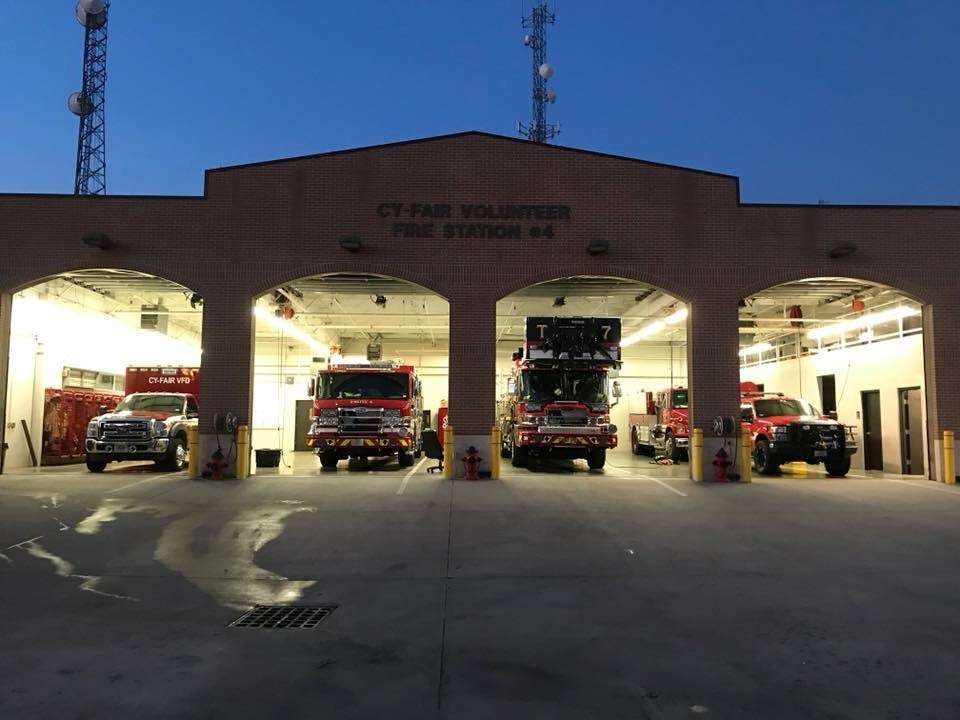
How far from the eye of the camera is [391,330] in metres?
32.3

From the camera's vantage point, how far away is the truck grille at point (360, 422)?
18.7 m

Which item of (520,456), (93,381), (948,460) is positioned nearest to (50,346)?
(93,381)

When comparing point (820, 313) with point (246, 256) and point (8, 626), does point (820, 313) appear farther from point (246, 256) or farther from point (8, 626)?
point (8, 626)

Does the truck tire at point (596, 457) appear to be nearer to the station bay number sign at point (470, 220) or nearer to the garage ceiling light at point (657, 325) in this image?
the garage ceiling light at point (657, 325)

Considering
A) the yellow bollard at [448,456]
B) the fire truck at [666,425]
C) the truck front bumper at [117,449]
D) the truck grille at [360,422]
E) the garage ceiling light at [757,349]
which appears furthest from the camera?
the garage ceiling light at [757,349]

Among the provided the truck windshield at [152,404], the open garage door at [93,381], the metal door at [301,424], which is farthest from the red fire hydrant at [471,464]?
the metal door at [301,424]

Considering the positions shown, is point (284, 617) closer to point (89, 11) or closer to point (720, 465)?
point (720, 465)

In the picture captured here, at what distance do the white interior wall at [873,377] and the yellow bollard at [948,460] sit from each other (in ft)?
2.37

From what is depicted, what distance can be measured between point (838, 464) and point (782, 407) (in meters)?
2.13

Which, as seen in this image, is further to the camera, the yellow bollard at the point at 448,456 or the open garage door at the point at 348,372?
the open garage door at the point at 348,372

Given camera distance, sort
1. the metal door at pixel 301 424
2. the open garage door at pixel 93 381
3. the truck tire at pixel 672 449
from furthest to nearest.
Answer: the metal door at pixel 301 424 → the truck tire at pixel 672 449 → the open garage door at pixel 93 381

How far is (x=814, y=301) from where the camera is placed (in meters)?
23.4

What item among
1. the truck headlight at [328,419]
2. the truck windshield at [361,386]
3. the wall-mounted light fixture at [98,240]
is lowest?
the truck headlight at [328,419]

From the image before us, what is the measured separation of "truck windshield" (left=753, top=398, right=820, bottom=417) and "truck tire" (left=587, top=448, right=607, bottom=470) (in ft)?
15.0
